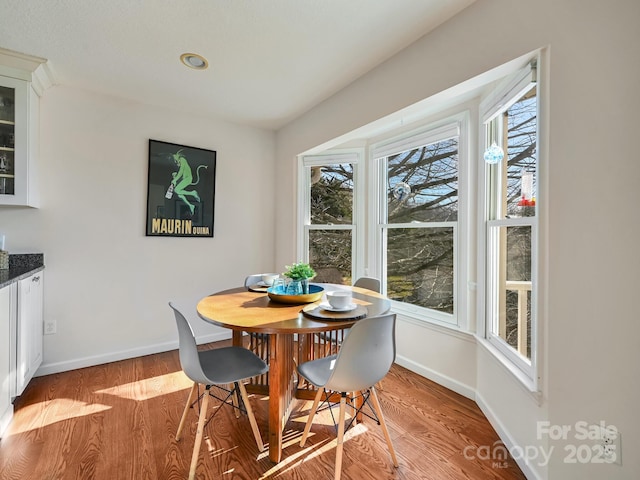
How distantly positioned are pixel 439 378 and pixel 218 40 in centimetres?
298

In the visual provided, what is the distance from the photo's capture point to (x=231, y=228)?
11.8ft

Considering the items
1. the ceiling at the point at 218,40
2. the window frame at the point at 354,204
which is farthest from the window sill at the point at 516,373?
the ceiling at the point at 218,40

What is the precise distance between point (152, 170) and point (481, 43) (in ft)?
9.52

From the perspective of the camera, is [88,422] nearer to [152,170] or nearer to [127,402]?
[127,402]

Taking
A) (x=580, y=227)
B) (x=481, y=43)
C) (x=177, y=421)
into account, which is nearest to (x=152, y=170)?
(x=177, y=421)

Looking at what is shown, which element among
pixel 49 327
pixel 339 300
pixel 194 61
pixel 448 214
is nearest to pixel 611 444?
pixel 339 300

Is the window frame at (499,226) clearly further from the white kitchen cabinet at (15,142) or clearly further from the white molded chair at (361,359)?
the white kitchen cabinet at (15,142)

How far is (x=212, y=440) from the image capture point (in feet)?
5.95

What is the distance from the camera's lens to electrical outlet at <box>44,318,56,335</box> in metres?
2.66

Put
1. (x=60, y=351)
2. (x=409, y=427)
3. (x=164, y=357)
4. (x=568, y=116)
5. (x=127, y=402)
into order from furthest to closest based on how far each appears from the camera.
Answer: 1. (x=164, y=357)
2. (x=60, y=351)
3. (x=127, y=402)
4. (x=409, y=427)
5. (x=568, y=116)

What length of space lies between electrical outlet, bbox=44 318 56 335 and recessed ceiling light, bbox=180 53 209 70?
2439mm

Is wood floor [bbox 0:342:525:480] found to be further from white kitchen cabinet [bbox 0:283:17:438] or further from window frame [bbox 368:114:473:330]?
window frame [bbox 368:114:473:330]

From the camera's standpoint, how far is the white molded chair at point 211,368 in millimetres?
1499

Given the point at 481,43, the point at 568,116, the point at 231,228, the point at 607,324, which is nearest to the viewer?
the point at 607,324
